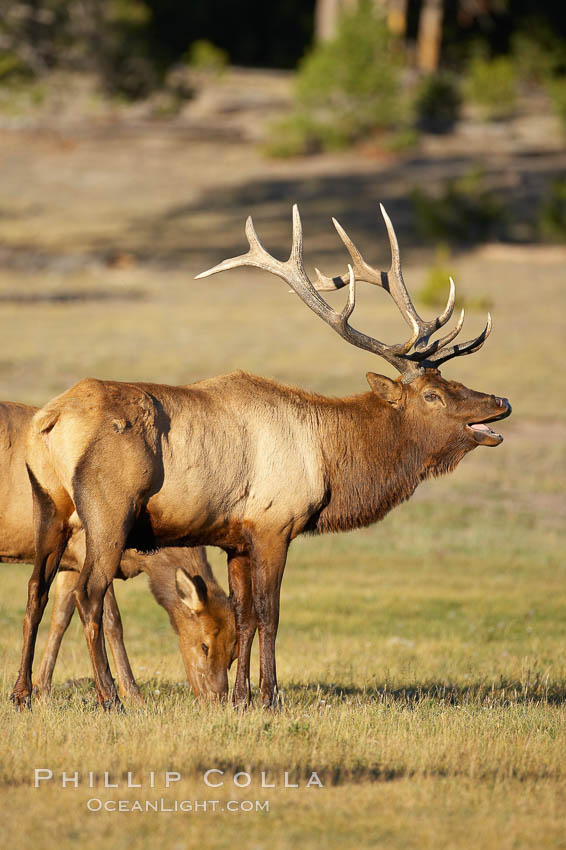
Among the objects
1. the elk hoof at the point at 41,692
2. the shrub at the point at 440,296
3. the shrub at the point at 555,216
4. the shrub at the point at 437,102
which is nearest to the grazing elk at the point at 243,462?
the elk hoof at the point at 41,692

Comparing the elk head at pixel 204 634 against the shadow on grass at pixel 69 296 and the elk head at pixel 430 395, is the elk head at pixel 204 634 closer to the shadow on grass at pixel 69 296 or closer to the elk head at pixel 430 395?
the elk head at pixel 430 395

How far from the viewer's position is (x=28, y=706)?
25.1 feet

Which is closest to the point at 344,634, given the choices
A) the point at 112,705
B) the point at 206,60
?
the point at 112,705

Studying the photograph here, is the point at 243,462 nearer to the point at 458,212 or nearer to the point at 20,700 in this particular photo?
the point at 20,700

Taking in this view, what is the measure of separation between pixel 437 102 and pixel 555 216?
19.5 metres

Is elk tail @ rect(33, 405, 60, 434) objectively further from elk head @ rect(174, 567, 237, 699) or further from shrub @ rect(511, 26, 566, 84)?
shrub @ rect(511, 26, 566, 84)

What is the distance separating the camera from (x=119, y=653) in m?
8.78

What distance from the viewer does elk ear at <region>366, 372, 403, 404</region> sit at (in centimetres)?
873

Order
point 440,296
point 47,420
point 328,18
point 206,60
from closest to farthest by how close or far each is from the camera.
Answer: point 47,420
point 440,296
point 206,60
point 328,18

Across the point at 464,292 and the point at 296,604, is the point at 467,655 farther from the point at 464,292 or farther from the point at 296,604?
the point at 464,292

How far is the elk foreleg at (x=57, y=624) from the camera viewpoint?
8.78 m

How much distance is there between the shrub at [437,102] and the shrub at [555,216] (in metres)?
17.2

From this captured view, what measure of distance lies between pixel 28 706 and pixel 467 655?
459cm

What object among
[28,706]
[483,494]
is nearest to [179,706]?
[28,706]
